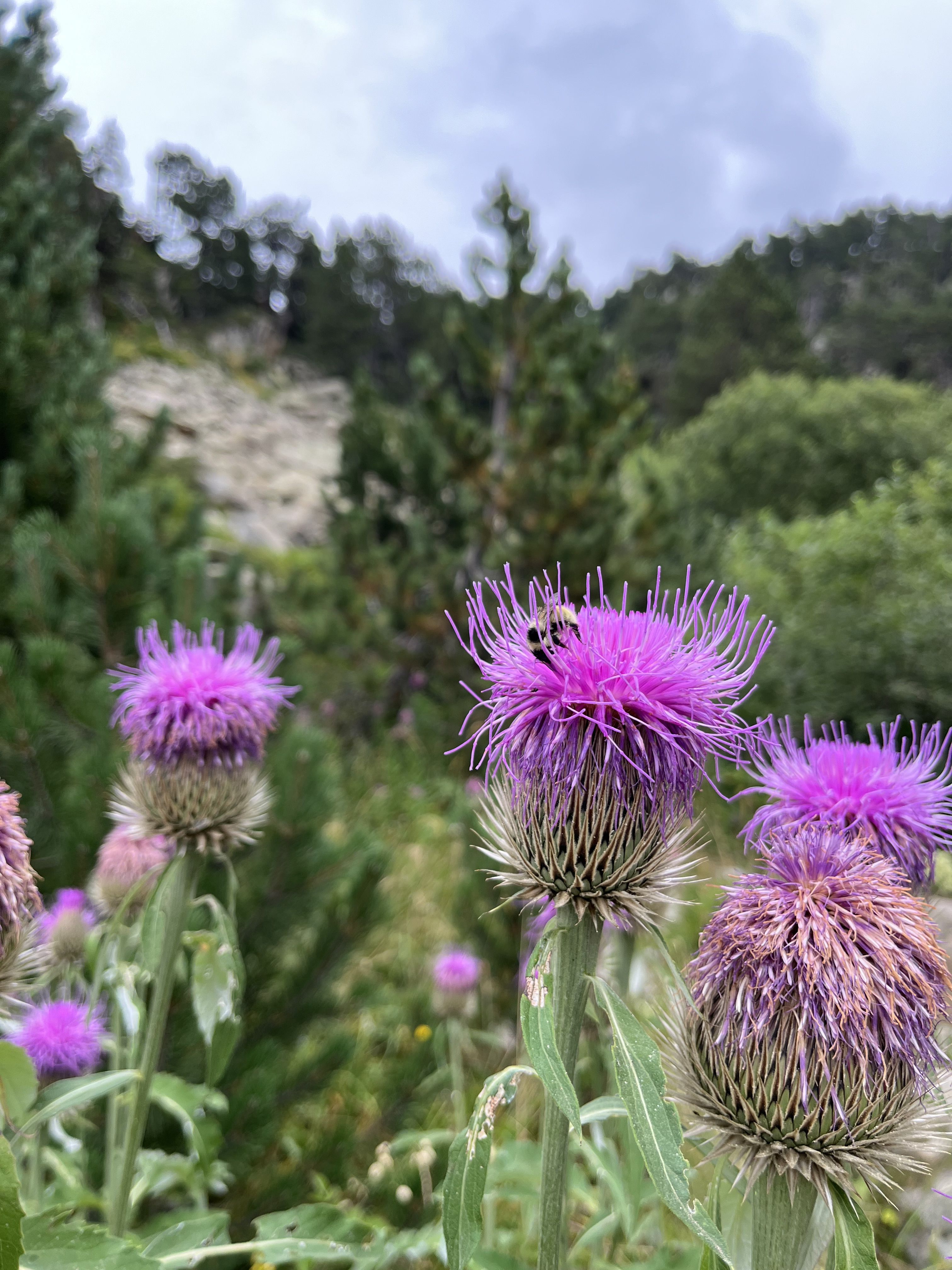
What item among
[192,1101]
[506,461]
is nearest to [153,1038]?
[192,1101]

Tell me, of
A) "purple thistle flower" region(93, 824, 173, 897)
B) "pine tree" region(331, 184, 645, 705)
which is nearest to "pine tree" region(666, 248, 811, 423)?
"pine tree" region(331, 184, 645, 705)

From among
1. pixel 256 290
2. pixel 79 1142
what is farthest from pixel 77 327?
pixel 256 290

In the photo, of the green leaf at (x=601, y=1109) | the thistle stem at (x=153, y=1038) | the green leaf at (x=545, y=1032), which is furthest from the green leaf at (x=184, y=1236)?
the green leaf at (x=545, y=1032)

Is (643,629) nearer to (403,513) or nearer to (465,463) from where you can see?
(465,463)

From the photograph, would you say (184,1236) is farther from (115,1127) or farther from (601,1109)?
(601,1109)

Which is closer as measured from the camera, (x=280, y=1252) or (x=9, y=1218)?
(x=9, y=1218)

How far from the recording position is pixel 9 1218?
2.97ft

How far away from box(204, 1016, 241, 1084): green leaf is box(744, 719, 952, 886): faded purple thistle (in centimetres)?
118

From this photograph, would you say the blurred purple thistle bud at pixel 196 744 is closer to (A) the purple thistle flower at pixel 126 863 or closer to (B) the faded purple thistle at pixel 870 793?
(A) the purple thistle flower at pixel 126 863

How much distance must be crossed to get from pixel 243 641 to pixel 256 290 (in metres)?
59.4

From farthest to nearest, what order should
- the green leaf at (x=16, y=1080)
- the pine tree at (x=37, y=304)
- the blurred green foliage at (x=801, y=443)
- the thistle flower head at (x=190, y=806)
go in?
the blurred green foliage at (x=801, y=443)
the pine tree at (x=37, y=304)
the thistle flower head at (x=190, y=806)
the green leaf at (x=16, y=1080)

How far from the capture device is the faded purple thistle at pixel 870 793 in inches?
58.5

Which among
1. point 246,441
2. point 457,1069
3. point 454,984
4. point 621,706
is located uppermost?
point 246,441

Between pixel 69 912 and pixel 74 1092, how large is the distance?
1355 millimetres
